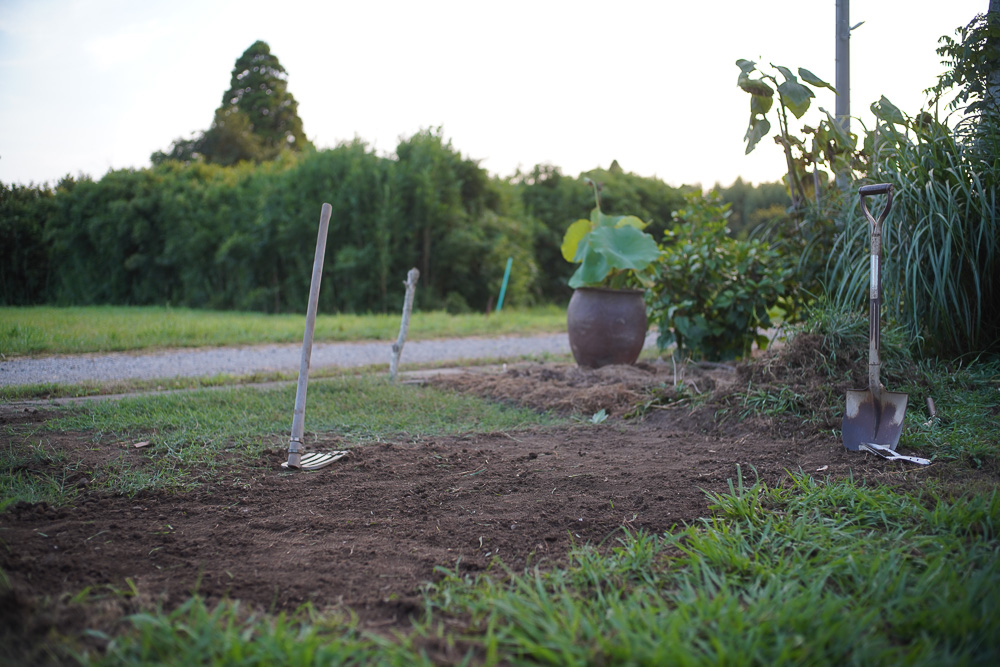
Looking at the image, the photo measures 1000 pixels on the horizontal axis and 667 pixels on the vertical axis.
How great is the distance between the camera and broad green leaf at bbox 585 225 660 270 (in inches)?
205

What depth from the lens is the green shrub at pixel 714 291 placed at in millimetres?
5152

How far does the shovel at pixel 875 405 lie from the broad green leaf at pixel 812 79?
2.77 meters

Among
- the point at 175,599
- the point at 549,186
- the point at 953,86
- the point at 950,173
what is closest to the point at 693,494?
the point at 175,599

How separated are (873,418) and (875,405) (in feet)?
0.19

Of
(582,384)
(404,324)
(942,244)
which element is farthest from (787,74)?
(404,324)

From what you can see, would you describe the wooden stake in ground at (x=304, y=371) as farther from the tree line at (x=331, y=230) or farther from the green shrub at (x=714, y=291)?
the tree line at (x=331, y=230)

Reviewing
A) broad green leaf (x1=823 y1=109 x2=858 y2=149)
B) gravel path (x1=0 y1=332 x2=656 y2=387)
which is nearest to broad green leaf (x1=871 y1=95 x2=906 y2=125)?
broad green leaf (x1=823 y1=109 x2=858 y2=149)

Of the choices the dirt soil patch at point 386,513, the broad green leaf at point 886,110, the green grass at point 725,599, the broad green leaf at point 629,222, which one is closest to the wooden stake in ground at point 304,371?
the dirt soil patch at point 386,513

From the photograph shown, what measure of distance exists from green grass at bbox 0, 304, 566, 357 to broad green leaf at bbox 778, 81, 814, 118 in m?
4.70

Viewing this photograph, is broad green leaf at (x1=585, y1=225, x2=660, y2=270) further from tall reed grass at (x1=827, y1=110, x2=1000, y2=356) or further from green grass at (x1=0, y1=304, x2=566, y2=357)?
green grass at (x1=0, y1=304, x2=566, y2=357)

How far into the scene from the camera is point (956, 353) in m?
3.64

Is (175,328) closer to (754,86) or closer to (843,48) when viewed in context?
(754,86)

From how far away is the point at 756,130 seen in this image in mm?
5379

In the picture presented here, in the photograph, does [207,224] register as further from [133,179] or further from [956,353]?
[956,353]
